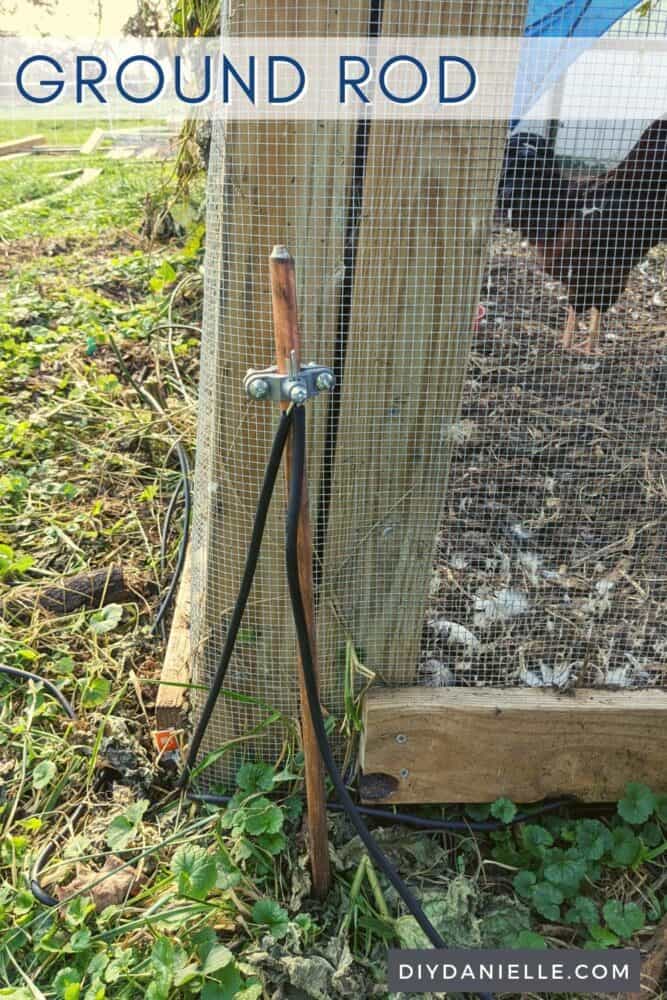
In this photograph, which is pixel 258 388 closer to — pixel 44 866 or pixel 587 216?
pixel 44 866

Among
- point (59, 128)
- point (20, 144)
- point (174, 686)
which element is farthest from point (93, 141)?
point (174, 686)

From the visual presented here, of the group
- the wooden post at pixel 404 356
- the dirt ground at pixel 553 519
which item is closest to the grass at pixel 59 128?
the dirt ground at pixel 553 519

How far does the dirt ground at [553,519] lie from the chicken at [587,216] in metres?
0.11

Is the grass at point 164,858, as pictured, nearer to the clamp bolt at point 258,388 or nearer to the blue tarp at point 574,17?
the clamp bolt at point 258,388

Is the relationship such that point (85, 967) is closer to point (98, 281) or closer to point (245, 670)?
point (245, 670)

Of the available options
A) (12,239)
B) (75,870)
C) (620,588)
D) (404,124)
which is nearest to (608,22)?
(404,124)

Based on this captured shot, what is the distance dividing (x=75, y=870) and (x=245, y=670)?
16.3 inches

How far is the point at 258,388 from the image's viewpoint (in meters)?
0.85

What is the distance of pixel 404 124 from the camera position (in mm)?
1000

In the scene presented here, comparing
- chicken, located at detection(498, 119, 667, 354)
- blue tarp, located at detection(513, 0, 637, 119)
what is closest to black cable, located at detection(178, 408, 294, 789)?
blue tarp, located at detection(513, 0, 637, 119)

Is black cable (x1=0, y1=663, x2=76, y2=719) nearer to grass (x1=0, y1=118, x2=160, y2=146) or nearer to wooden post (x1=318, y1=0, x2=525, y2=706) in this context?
wooden post (x1=318, y1=0, x2=525, y2=706)

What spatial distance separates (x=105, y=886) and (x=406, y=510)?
753 mm

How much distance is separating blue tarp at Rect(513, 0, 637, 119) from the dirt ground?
0.30m

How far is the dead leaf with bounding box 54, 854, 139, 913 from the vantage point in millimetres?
1177
